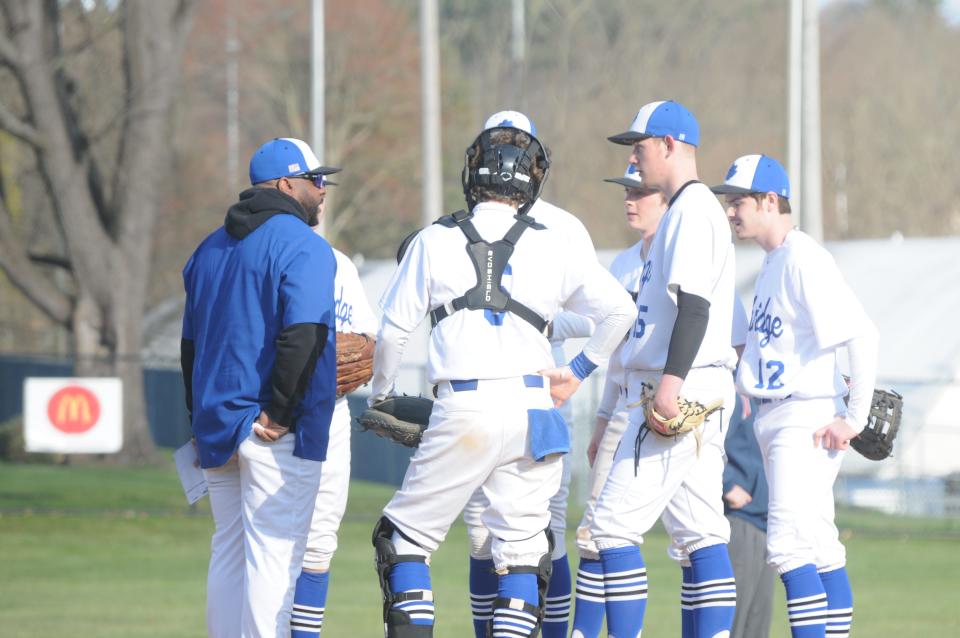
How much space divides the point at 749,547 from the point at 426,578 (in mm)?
2301

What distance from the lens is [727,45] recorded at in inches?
A: 1988

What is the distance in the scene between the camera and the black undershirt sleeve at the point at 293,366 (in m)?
5.86

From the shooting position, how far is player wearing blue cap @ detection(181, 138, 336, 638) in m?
5.93

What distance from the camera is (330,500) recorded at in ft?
23.7

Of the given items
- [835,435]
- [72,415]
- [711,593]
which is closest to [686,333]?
[835,435]

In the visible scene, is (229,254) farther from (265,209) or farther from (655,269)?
(655,269)

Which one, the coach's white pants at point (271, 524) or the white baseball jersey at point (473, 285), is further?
the coach's white pants at point (271, 524)

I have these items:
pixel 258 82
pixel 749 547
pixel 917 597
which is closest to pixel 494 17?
pixel 258 82

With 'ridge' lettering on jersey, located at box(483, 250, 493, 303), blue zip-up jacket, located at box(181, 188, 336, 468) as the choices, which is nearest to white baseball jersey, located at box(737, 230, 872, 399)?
'ridge' lettering on jersey, located at box(483, 250, 493, 303)

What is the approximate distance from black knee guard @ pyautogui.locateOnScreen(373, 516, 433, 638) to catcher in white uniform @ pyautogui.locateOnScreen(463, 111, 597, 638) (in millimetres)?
399

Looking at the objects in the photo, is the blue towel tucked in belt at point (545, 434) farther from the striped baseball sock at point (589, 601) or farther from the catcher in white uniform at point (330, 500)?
the catcher in white uniform at point (330, 500)

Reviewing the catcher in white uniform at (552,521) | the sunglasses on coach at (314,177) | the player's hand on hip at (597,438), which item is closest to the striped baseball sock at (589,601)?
the catcher in white uniform at (552,521)

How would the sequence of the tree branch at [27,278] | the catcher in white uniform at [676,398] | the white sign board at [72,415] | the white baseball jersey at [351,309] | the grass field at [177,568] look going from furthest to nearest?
the tree branch at [27,278] < the white sign board at [72,415] < the grass field at [177,568] < the white baseball jersey at [351,309] < the catcher in white uniform at [676,398]

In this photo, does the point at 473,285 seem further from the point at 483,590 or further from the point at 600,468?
the point at 600,468
